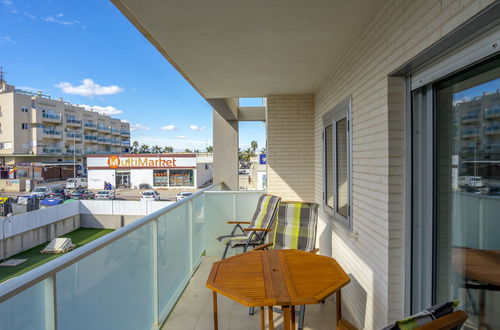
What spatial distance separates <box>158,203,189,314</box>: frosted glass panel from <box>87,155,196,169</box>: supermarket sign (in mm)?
25711

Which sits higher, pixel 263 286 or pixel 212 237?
pixel 263 286

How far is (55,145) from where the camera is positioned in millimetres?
40562

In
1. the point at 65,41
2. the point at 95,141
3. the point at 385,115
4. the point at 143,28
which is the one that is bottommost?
the point at 385,115

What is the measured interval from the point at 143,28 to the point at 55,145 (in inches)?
1848

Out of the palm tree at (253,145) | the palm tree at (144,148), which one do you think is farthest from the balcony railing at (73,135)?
the palm tree at (253,145)

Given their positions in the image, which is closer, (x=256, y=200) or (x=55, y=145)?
(x=256, y=200)

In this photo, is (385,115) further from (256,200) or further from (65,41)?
(65,41)

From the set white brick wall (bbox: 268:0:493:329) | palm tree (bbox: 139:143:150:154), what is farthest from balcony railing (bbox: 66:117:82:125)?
white brick wall (bbox: 268:0:493:329)

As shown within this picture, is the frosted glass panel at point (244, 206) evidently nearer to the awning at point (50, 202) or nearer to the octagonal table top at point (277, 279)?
the octagonal table top at point (277, 279)

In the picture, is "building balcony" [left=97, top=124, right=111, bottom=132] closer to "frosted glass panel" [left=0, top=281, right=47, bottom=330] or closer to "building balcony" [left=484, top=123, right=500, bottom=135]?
"frosted glass panel" [left=0, top=281, right=47, bottom=330]

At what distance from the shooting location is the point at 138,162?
29578mm

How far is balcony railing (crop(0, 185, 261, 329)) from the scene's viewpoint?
1134mm

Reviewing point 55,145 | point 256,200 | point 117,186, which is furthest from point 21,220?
point 55,145

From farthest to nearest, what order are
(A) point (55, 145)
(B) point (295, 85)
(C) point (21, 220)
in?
(A) point (55, 145), (C) point (21, 220), (B) point (295, 85)
